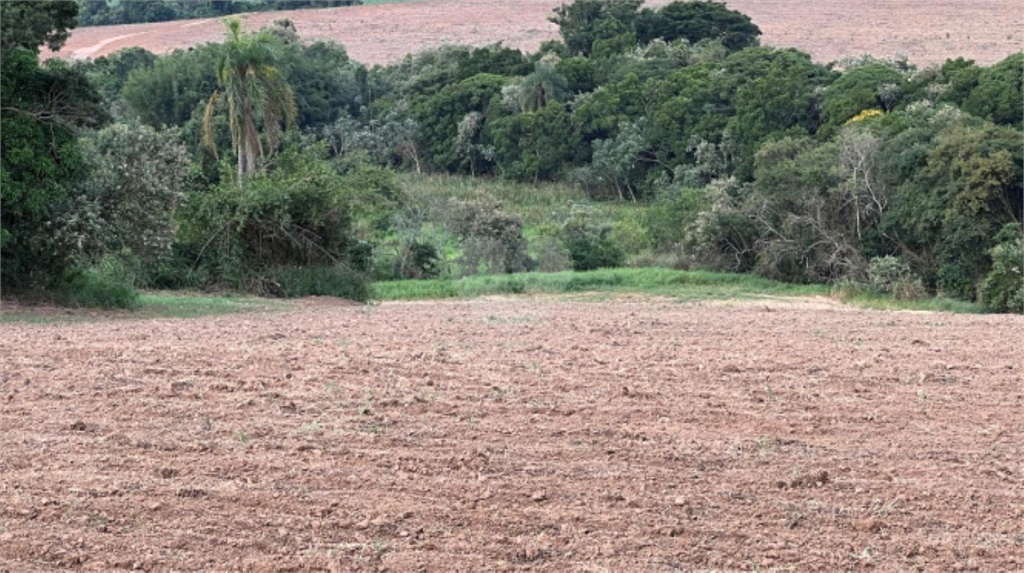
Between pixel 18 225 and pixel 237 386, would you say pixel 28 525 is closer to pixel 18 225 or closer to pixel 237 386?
pixel 237 386

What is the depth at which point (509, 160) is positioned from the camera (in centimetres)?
→ 6344

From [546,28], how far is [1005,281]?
56275mm

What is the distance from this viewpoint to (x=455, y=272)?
42.3 metres

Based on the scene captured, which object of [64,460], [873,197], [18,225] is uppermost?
[64,460]

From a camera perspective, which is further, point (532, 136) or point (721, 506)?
point (532, 136)

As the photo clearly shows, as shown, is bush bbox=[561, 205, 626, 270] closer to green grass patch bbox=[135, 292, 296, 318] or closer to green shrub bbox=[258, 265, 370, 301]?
green shrub bbox=[258, 265, 370, 301]

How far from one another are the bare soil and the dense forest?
29.4ft

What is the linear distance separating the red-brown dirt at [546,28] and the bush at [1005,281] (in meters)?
32.0

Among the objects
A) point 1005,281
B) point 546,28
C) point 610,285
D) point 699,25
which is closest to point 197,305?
point 610,285

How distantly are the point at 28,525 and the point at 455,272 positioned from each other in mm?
35672

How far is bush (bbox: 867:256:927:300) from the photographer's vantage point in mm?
37344

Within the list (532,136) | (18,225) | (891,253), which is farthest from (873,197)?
(18,225)

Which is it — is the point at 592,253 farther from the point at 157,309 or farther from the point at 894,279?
the point at 157,309

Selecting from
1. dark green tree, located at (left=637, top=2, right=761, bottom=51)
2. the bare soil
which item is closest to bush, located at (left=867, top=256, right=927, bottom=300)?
the bare soil
